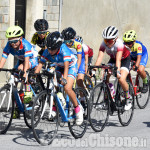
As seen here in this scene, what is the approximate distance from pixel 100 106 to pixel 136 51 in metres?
2.93

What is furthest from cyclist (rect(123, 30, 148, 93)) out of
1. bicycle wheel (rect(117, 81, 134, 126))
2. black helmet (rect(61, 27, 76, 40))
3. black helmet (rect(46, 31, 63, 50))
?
black helmet (rect(46, 31, 63, 50))

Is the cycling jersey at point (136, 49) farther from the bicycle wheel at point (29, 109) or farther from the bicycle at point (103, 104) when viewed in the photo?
the bicycle wheel at point (29, 109)

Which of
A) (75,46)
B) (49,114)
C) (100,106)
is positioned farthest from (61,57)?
(75,46)

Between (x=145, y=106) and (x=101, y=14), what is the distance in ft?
26.9

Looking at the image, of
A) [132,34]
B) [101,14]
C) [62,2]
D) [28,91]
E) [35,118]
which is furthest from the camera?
[101,14]

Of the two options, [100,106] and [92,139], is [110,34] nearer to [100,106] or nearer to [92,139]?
[100,106]

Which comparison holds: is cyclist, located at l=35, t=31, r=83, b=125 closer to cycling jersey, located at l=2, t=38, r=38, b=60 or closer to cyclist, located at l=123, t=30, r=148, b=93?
cycling jersey, located at l=2, t=38, r=38, b=60

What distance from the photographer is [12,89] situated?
8500mm

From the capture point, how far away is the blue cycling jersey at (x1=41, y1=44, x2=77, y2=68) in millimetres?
8320

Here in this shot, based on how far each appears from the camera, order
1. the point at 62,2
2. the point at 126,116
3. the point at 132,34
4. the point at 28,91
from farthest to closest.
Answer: the point at 62,2 < the point at 132,34 < the point at 126,116 < the point at 28,91

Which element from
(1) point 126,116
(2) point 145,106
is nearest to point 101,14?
(2) point 145,106

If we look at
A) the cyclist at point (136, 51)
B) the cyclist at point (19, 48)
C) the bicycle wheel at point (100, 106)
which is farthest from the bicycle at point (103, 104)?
the cyclist at point (136, 51)

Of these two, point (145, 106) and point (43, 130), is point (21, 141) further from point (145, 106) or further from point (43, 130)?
point (145, 106)

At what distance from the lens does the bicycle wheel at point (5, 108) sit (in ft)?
27.5
